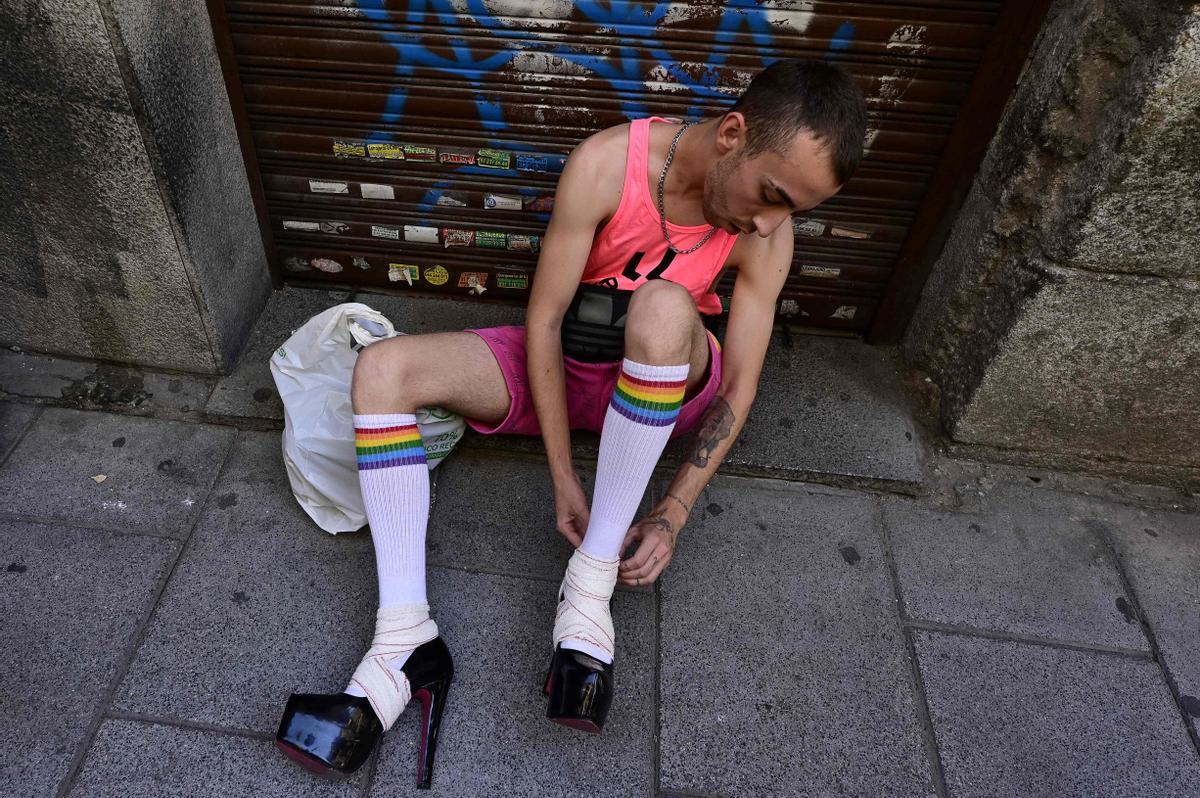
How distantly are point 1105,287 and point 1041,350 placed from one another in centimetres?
26

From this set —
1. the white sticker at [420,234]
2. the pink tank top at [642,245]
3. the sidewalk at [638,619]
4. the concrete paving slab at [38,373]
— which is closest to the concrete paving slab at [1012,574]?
the sidewalk at [638,619]

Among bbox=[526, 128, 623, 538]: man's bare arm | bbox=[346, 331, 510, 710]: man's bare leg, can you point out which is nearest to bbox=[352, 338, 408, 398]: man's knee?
bbox=[346, 331, 510, 710]: man's bare leg

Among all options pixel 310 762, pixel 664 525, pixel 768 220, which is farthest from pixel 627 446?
pixel 310 762

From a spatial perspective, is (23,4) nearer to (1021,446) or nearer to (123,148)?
(123,148)

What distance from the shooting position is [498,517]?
7.88 feet

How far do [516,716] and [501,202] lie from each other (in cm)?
174

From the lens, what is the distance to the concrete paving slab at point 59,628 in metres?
1.80

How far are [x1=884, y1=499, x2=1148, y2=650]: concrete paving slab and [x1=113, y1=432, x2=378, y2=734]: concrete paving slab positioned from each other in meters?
1.65

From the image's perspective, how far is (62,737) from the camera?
5.97ft

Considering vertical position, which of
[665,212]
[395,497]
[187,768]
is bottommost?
[187,768]

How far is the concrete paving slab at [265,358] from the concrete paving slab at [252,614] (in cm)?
26

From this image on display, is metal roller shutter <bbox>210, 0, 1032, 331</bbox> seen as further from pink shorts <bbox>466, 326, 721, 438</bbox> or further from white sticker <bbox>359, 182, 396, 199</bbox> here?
pink shorts <bbox>466, 326, 721, 438</bbox>

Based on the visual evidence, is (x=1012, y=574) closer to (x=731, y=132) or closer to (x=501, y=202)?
(x=731, y=132)

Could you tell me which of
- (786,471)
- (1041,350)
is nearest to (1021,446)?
(1041,350)
